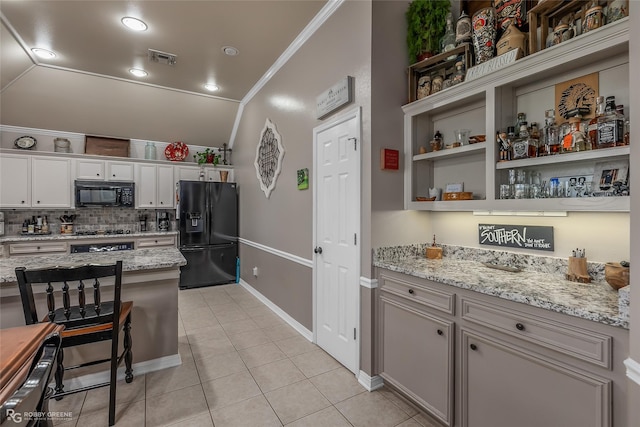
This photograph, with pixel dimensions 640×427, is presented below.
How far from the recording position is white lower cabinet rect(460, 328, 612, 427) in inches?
46.8

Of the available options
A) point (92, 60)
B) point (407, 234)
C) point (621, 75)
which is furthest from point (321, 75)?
point (92, 60)

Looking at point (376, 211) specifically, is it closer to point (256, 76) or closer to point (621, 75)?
point (621, 75)

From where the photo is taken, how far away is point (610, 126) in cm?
144

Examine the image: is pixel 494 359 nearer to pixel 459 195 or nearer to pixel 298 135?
pixel 459 195

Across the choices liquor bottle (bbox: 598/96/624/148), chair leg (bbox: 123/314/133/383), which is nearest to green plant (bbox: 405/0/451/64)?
liquor bottle (bbox: 598/96/624/148)

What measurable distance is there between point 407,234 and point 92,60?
4.33 meters

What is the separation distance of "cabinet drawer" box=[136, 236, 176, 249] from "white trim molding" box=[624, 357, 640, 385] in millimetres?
5488

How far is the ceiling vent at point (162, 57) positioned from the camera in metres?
3.48

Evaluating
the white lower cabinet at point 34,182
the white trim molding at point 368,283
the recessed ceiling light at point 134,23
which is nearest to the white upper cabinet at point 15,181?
the white lower cabinet at point 34,182

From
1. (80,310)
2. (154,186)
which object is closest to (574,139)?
(80,310)

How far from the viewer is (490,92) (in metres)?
1.86

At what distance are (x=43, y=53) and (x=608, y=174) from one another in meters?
5.49

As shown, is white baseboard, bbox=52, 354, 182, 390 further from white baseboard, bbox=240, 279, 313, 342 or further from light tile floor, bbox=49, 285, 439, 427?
white baseboard, bbox=240, 279, 313, 342

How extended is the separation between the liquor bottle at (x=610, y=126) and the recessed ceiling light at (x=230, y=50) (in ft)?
11.0
